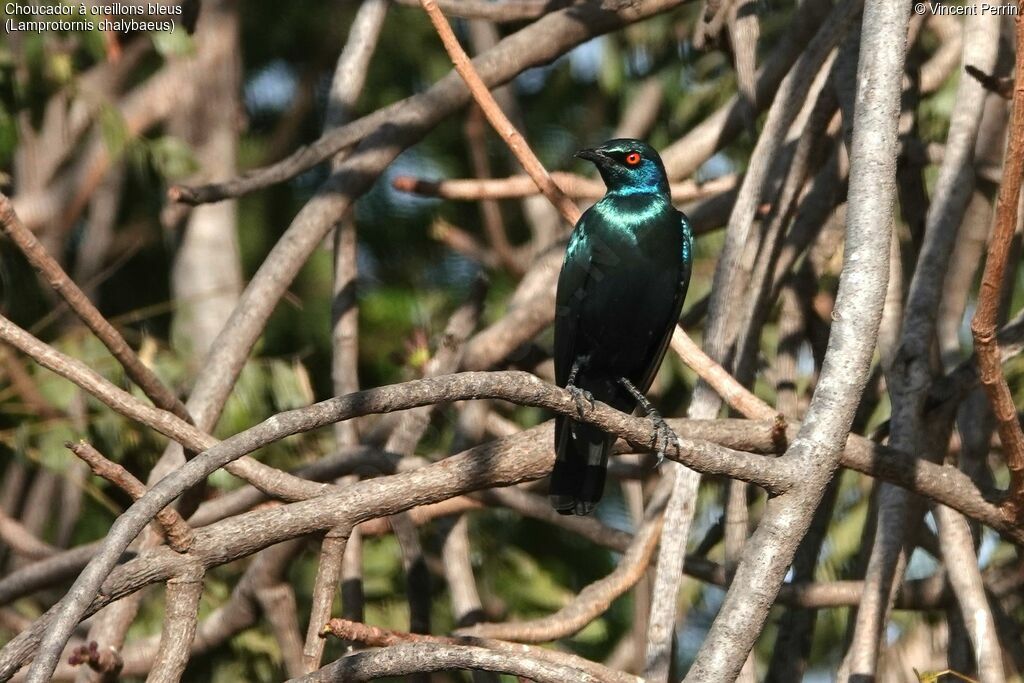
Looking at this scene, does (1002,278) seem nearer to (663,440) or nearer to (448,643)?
(663,440)

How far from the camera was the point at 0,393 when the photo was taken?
5.96m

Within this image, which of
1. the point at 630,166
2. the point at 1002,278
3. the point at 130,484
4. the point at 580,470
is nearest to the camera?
the point at 1002,278

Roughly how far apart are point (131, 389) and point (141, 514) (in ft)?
9.22

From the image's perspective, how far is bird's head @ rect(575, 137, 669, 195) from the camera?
5.20 metres

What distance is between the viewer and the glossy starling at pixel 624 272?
512 cm

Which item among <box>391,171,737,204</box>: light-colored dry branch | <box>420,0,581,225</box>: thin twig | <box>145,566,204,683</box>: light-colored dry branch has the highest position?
<box>420,0,581,225</box>: thin twig

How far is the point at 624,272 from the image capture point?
5.20 m

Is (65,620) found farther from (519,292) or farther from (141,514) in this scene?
(519,292)

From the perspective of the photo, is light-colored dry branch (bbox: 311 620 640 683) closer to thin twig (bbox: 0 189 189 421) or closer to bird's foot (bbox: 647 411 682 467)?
bird's foot (bbox: 647 411 682 467)

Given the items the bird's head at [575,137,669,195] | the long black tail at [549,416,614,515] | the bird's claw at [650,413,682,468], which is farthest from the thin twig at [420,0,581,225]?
the bird's head at [575,137,669,195]

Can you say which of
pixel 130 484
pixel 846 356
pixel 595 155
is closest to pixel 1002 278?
pixel 846 356

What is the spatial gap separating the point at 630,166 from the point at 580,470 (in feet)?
4.57

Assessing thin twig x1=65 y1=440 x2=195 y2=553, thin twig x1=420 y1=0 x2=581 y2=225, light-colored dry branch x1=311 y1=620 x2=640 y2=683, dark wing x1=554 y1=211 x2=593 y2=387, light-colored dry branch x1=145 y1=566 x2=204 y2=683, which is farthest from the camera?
dark wing x1=554 y1=211 x2=593 y2=387

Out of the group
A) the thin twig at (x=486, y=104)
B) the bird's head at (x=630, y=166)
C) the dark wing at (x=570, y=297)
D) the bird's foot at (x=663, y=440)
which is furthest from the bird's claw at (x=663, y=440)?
the bird's head at (x=630, y=166)
